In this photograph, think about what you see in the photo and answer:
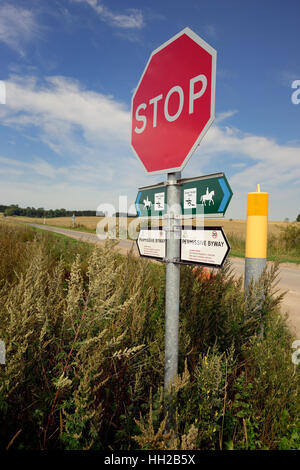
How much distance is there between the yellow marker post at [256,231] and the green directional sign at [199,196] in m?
1.61

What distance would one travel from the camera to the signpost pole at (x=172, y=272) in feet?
5.49

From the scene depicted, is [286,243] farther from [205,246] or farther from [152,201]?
[205,246]

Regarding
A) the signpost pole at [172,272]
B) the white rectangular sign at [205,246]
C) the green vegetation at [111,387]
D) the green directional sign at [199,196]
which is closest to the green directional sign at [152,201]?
the green directional sign at [199,196]

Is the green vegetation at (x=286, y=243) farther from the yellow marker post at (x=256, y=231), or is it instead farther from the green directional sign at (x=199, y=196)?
the green directional sign at (x=199, y=196)

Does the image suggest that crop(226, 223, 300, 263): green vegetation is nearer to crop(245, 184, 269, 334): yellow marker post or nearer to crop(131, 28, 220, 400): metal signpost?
crop(245, 184, 269, 334): yellow marker post

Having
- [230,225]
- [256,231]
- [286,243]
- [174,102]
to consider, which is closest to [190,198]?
[174,102]

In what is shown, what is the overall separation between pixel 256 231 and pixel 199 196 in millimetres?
1767

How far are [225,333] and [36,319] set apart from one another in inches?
65.6

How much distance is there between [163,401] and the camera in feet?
5.55

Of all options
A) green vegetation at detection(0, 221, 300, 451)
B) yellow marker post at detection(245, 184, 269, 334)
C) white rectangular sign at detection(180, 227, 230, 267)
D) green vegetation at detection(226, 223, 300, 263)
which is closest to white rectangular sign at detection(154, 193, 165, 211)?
white rectangular sign at detection(180, 227, 230, 267)
